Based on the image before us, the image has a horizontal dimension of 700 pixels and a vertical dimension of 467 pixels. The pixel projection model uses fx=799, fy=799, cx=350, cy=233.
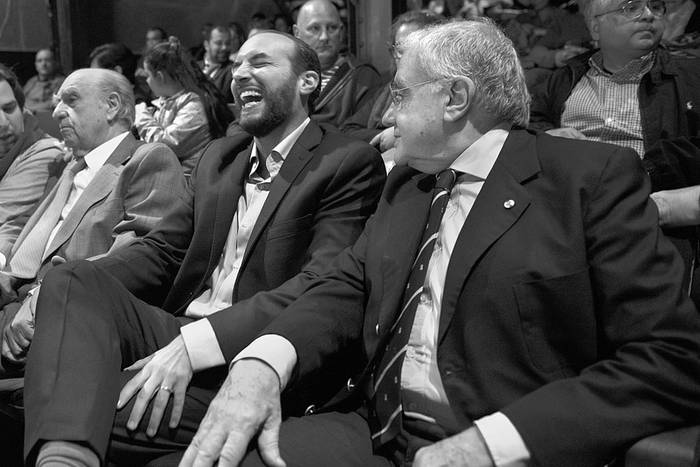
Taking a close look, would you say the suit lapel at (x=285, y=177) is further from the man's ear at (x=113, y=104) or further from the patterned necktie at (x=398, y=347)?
the man's ear at (x=113, y=104)

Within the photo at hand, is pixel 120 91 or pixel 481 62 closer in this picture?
pixel 481 62

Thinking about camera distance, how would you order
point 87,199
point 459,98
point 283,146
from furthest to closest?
point 87,199, point 283,146, point 459,98

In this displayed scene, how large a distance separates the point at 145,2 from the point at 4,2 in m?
1.44

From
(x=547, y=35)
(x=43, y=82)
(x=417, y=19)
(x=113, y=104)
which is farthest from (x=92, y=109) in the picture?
(x=43, y=82)

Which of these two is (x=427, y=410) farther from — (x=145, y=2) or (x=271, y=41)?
(x=145, y=2)

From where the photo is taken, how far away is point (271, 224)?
2.21 m

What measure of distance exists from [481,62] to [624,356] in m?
0.68

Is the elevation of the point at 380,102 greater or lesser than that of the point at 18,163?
greater

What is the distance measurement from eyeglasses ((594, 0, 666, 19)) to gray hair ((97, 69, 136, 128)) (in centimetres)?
186

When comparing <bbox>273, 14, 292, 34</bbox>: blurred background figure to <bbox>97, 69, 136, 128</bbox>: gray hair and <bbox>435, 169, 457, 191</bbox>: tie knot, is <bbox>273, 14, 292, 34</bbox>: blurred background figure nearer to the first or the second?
<bbox>97, 69, 136, 128</bbox>: gray hair

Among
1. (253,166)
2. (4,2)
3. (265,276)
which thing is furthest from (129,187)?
(4,2)

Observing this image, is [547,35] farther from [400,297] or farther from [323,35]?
[400,297]

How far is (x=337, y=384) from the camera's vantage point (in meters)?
1.82

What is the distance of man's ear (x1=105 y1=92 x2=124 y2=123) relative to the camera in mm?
3131
